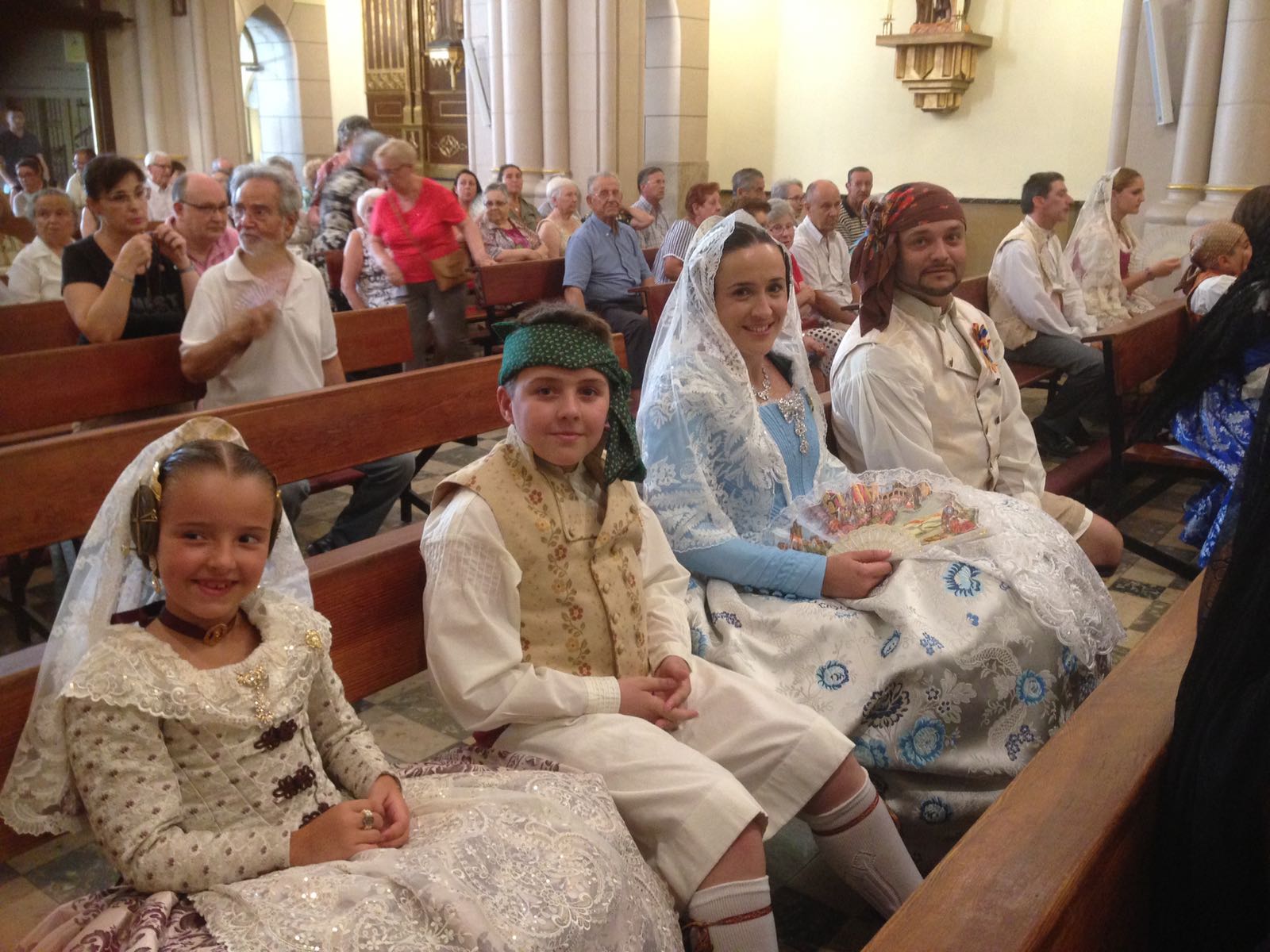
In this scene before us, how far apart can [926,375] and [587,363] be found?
1.35 meters

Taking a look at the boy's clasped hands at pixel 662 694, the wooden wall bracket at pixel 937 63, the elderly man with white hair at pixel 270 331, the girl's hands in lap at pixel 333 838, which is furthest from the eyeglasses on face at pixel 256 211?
the wooden wall bracket at pixel 937 63

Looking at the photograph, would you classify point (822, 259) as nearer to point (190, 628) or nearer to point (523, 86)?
point (523, 86)

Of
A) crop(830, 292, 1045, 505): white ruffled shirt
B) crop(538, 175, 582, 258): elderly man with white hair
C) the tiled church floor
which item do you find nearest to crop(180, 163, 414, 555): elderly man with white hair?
the tiled church floor

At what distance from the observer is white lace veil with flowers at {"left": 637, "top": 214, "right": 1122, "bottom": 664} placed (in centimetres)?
244

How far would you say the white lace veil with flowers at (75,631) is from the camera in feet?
4.74

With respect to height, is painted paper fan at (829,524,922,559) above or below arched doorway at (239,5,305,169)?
below

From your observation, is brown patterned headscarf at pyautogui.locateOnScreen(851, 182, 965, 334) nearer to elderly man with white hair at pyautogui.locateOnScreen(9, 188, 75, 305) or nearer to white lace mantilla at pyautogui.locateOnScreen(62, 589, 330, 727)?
white lace mantilla at pyautogui.locateOnScreen(62, 589, 330, 727)

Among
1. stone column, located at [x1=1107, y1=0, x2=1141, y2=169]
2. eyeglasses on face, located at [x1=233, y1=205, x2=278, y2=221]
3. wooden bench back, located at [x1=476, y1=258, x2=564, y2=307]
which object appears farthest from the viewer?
stone column, located at [x1=1107, y1=0, x2=1141, y2=169]

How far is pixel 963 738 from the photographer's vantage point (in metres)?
2.33

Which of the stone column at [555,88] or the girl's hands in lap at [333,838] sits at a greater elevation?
the stone column at [555,88]

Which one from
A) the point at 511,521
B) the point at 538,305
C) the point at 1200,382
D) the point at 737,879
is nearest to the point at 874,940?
the point at 737,879

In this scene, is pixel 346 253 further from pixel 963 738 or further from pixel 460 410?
pixel 963 738

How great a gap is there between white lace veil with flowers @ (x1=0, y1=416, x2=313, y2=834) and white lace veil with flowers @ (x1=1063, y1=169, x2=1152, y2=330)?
19.9ft

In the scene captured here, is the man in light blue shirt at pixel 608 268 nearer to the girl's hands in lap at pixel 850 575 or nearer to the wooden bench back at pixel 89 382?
the wooden bench back at pixel 89 382
